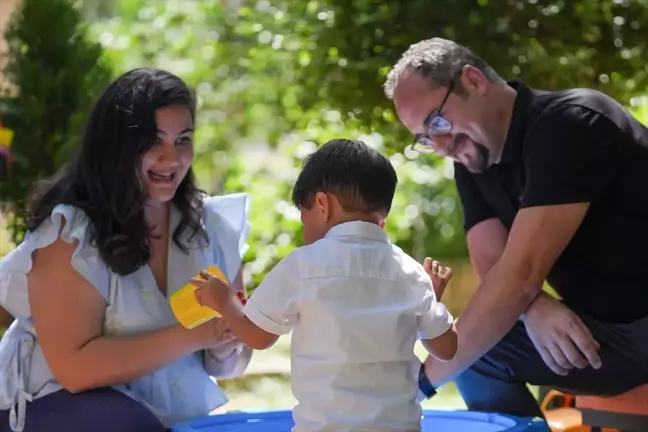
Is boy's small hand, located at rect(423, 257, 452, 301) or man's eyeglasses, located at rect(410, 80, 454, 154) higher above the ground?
man's eyeglasses, located at rect(410, 80, 454, 154)

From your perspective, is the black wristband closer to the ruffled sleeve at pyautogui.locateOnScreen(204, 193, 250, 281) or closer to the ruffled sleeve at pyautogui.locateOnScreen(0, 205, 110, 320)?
the ruffled sleeve at pyautogui.locateOnScreen(204, 193, 250, 281)

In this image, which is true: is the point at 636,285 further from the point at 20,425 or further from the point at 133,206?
the point at 20,425

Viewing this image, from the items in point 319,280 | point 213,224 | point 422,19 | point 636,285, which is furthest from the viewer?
point 422,19

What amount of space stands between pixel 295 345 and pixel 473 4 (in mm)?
1356

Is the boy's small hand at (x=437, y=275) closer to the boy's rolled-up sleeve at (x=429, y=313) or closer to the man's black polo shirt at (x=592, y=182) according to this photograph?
the boy's rolled-up sleeve at (x=429, y=313)

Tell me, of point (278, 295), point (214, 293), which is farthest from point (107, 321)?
point (278, 295)

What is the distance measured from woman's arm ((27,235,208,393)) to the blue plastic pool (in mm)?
152

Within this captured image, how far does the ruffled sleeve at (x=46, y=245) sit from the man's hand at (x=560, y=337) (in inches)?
34.1

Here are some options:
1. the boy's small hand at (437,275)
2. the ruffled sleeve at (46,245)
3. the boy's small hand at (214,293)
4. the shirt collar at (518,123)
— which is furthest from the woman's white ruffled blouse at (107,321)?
the shirt collar at (518,123)

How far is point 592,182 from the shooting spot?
6.13ft

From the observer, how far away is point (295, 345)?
1.47m

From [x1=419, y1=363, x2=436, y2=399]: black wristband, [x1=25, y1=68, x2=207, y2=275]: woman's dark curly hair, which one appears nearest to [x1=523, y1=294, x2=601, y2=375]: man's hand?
[x1=419, y1=363, x2=436, y2=399]: black wristband

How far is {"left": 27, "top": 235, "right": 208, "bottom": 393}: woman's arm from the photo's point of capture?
5.83ft

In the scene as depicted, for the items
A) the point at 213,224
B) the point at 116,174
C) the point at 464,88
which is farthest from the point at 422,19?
the point at 116,174
